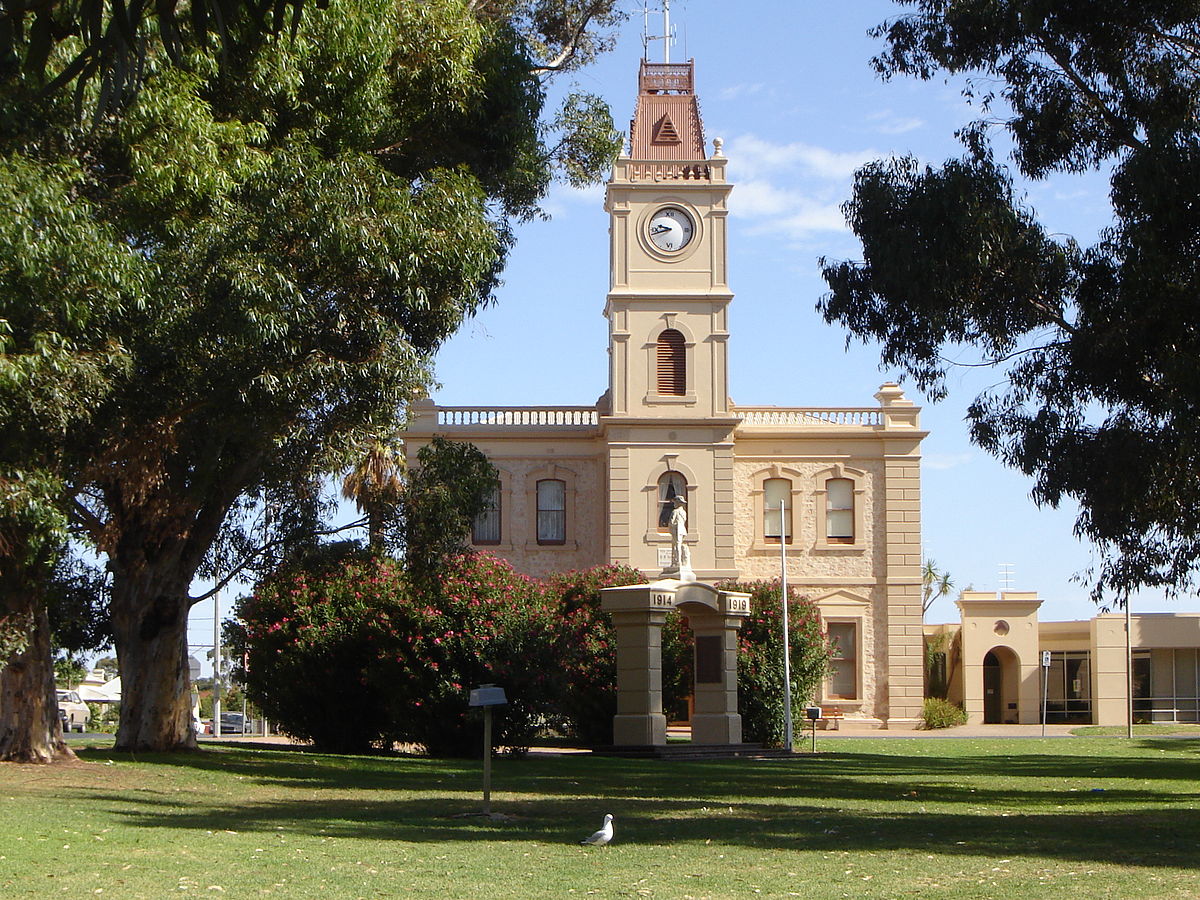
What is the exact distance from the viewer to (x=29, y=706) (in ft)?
60.9

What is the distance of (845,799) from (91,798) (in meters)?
7.96

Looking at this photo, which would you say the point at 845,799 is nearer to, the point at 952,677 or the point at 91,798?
the point at 91,798

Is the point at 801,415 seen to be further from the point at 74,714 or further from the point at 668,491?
the point at 74,714

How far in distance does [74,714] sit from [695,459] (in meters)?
22.9

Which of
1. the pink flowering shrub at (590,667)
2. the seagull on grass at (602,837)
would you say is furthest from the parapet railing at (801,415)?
the seagull on grass at (602,837)

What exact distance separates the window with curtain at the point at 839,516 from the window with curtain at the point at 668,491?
4925 millimetres

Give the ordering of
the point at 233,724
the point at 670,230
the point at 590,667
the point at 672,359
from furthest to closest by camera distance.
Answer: the point at 233,724 < the point at 670,230 < the point at 672,359 < the point at 590,667

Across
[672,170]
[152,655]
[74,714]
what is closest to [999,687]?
[672,170]

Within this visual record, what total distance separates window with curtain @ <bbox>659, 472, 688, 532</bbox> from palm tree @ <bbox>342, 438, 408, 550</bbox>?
20166mm

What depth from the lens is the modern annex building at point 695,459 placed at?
4297cm

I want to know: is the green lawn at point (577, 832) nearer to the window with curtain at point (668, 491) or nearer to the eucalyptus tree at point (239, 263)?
the eucalyptus tree at point (239, 263)

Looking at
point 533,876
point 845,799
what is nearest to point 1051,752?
point 845,799

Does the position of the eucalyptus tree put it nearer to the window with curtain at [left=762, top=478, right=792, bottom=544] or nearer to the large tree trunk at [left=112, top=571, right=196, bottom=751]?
the large tree trunk at [left=112, top=571, right=196, bottom=751]

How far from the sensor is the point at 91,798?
48.1 feet
